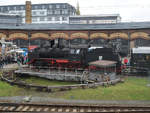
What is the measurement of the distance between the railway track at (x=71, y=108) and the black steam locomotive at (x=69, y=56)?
9.90m

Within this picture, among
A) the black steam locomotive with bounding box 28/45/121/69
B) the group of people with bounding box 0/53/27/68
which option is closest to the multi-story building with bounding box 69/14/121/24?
the group of people with bounding box 0/53/27/68

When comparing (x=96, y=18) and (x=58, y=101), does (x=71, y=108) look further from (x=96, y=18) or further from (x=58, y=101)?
(x=96, y=18)

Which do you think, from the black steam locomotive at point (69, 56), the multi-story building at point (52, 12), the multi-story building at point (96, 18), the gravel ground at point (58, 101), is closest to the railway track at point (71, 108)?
Answer: the gravel ground at point (58, 101)

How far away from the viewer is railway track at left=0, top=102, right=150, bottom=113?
30.2 ft

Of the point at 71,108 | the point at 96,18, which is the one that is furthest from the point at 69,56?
the point at 96,18

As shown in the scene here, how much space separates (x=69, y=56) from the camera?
1986 centimetres

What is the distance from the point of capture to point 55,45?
68.9ft

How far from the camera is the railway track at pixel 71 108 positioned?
9.20 metres

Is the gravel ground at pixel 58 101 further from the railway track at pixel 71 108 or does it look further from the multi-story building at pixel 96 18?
the multi-story building at pixel 96 18

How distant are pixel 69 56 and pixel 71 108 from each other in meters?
10.7

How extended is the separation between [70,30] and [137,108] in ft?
88.2

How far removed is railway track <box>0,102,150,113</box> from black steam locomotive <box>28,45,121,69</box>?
32.5 ft

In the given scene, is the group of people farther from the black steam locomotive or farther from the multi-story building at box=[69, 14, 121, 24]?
the multi-story building at box=[69, 14, 121, 24]

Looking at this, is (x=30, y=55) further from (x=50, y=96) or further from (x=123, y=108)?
(x=123, y=108)
